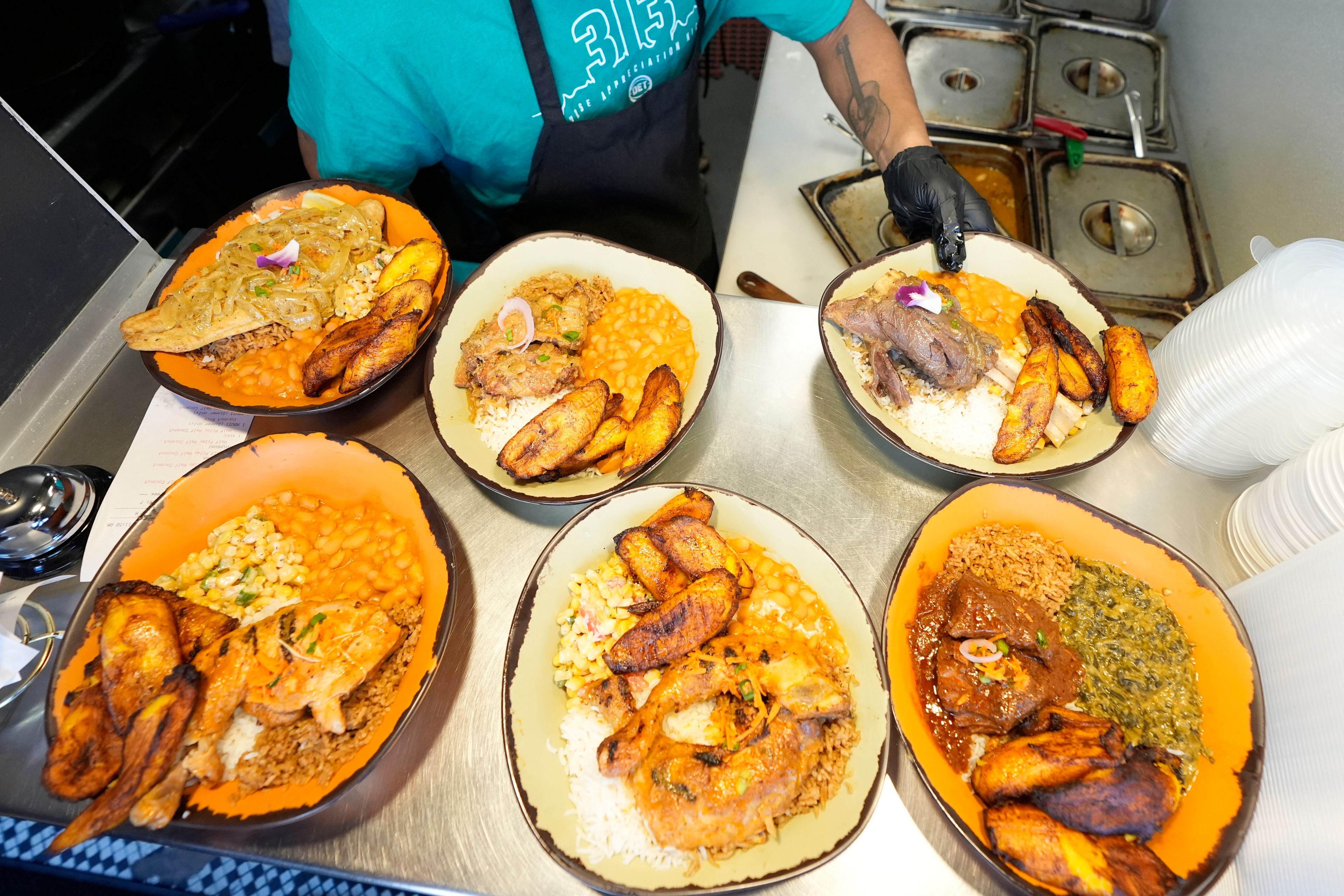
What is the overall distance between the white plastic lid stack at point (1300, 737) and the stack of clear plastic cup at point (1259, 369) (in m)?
0.49

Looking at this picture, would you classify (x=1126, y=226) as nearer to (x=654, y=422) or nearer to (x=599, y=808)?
(x=654, y=422)

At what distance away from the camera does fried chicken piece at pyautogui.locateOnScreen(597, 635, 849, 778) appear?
5.62ft

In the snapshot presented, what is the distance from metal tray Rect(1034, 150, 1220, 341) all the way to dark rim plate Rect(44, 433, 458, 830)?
352cm

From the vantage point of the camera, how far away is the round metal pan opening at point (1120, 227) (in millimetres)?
3752

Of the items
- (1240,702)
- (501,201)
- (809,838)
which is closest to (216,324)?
(501,201)

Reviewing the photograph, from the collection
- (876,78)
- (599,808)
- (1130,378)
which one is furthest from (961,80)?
(599,808)

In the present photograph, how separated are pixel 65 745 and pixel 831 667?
214cm

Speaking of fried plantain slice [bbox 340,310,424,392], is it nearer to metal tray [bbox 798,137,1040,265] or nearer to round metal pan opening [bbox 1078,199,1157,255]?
metal tray [bbox 798,137,1040,265]

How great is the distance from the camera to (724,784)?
5.38ft

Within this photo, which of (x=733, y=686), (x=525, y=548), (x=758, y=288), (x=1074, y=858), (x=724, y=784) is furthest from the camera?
(x=758, y=288)

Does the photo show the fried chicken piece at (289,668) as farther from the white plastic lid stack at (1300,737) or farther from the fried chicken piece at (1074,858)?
the white plastic lid stack at (1300,737)

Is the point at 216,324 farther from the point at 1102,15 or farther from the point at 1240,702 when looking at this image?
the point at 1102,15

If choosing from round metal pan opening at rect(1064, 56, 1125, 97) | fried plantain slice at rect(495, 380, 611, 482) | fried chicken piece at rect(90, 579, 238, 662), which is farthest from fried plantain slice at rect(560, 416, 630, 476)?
round metal pan opening at rect(1064, 56, 1125, 97)

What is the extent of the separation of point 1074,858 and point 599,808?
1.20m
